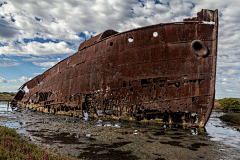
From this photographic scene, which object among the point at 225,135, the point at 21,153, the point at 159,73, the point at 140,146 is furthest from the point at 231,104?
the point at 21,153

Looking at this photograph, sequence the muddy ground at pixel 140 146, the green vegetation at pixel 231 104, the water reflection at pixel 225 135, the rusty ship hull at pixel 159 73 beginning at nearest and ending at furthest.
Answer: the muddy ground at pixel 140 146, the water reflection at pixel 225 135, the rusty ship hull at pixel 159 73, the green vegetation at pixel 231 104

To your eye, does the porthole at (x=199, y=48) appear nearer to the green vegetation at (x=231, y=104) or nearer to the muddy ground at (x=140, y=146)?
the muddy ground at (x=140, y=146)

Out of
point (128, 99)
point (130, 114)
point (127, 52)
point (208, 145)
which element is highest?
point (127, 52)

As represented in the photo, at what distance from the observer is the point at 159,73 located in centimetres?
662

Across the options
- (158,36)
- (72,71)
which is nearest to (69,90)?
(72,71)

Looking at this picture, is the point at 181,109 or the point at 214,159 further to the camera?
the point at 181,109

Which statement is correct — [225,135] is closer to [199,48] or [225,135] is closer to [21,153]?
[199,48]

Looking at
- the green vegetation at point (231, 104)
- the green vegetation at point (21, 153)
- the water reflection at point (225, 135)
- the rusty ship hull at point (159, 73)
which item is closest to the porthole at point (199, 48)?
the rusty ship hull at point (159, 73)

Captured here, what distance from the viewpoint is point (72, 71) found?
37.2 ft

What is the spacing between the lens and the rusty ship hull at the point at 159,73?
609 cm

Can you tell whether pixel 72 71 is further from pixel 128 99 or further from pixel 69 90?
pixel 128 99

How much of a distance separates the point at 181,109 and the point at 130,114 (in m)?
2.20

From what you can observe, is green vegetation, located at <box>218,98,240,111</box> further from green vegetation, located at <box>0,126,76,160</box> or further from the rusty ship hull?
green vegetation, located at <box>0,126,76,160</box>

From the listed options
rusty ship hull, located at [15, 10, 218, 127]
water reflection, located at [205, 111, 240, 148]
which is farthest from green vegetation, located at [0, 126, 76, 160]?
water reflection, located at [205, 111, 240, 148]
